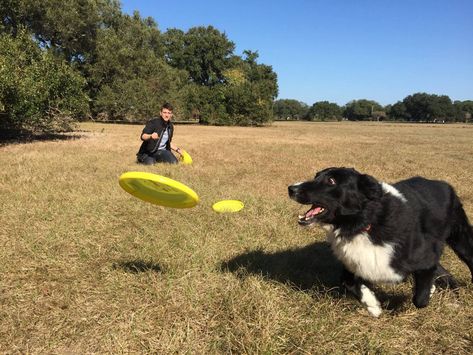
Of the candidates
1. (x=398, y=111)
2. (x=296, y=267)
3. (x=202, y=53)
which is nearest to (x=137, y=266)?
(x=296, y=267)

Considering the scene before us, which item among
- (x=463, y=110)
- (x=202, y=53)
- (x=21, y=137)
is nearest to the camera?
(x=21, y=137)

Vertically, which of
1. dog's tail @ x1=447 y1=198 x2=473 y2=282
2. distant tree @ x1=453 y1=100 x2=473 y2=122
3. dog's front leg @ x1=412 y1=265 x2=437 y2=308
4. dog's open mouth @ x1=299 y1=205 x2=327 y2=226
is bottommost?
dog's front leg @ x1=412 y1=265 x2=437 y2=308

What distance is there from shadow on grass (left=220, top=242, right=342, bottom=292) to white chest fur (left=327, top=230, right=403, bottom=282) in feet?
2.07

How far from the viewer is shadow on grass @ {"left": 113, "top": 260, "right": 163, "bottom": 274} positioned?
4359mm

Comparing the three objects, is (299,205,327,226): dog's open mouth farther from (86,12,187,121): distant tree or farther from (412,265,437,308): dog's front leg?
(86,12,187,121): distant tree

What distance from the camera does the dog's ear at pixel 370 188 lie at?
3441 millimetres

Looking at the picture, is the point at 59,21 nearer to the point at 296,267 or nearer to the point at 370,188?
the point at 296,267

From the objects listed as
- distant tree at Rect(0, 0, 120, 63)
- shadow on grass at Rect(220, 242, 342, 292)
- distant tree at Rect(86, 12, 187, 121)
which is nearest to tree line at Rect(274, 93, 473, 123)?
distant tree at Rect(86, 12, 187, 121)

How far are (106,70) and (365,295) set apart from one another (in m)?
35.3

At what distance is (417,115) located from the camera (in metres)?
134

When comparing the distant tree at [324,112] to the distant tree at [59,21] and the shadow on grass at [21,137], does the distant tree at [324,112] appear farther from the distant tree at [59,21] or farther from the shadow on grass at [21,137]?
the shadow on grass at [21,137]

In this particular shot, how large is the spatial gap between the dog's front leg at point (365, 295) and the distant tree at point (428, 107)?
454ft

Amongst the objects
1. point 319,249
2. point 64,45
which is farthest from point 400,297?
point 64,45

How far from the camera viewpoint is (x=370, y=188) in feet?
11.3
